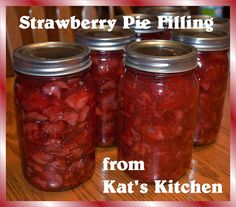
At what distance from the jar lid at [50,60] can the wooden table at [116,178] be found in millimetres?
205

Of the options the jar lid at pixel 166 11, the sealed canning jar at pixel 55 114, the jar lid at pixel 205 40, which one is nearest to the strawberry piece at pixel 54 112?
the sealed canning jar at pixel 55 114

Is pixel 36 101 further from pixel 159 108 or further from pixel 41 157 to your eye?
pixel 159 108

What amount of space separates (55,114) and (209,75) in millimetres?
331

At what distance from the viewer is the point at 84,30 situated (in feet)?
2.63

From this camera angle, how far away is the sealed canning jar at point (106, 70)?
738 millimetres

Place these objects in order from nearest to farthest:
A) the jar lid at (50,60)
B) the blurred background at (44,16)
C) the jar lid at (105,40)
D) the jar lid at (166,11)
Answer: the jar lid at (50,60) → the jar lid at (105,40) → the jar lid at (166,11) → the blurred background at (44,16)

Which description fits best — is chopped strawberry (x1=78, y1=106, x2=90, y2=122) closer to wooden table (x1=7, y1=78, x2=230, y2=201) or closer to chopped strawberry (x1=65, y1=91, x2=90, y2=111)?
chopped strawberry (x1=65, y1=91, x2=90, y2=111)

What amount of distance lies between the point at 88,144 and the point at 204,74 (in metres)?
0.28

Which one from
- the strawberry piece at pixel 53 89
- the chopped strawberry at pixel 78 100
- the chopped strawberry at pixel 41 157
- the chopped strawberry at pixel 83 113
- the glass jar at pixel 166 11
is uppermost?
the glass jar at pixel 166 11

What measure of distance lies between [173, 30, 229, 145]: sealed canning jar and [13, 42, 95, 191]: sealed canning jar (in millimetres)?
235

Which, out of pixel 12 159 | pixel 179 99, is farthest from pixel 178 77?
pixel 12 159

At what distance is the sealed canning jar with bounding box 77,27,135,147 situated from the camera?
738mm

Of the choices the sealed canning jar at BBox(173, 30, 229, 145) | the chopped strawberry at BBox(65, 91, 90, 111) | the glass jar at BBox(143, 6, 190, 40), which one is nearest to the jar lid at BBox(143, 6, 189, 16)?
the glass jar at BBox(143, 6, 190, 40)

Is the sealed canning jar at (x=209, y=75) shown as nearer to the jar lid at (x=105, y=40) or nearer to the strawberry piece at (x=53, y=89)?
the jar lid at (x=105, y=40)
